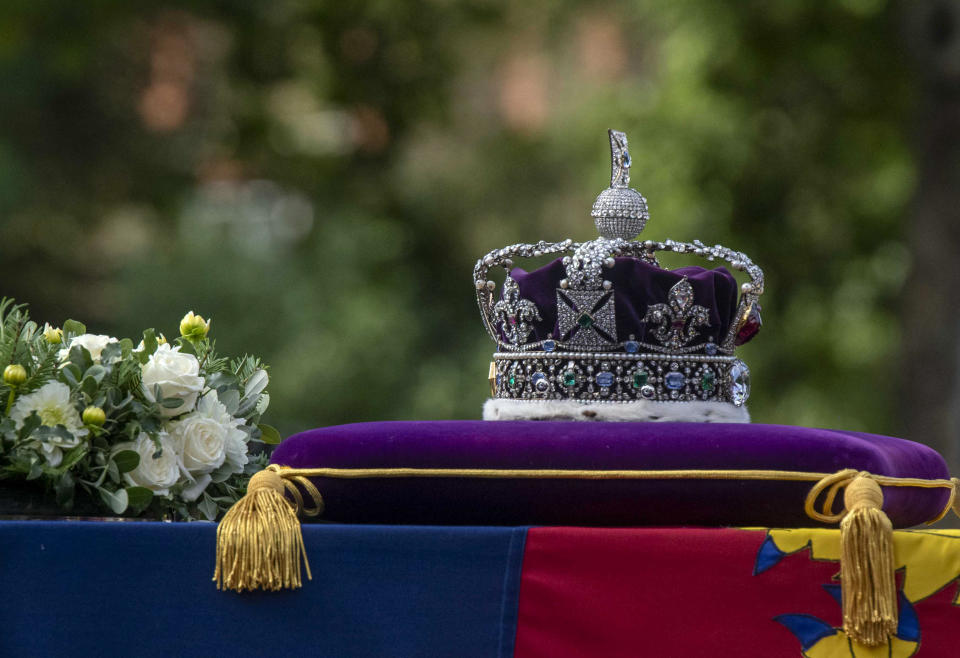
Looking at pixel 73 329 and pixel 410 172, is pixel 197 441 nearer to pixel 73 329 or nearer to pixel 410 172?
pixel 73 329

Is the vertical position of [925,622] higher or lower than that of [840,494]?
lower

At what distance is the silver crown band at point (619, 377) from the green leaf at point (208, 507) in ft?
1.74

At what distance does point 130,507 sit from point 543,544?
2.35 ft

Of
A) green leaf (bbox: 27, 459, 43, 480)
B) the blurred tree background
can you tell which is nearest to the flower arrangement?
green leaf (bbox: 27, 459, 43, 480)

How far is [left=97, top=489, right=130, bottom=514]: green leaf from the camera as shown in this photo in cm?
204

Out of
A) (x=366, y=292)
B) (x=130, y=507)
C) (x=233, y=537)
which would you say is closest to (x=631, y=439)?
(x=233, y=537)

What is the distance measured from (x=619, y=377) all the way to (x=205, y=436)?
2.19 ft

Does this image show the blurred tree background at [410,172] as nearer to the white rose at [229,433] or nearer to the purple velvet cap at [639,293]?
the purple velvet cap at [639,293]

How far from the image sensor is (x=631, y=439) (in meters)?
1.80

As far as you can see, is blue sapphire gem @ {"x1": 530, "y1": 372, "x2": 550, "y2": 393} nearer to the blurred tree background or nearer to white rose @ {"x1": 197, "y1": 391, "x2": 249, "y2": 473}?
white rose @ {"x1": 197, "y1": 391, "x2": 249, "y2": 473}

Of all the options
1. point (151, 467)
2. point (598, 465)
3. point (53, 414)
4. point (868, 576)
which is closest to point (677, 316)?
point (598, 465)

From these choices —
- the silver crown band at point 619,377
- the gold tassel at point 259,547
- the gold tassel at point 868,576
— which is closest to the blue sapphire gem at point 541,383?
the silver crown band at point 619,377

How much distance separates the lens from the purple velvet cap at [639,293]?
7.00ft

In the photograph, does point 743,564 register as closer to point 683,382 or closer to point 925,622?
point 925,622
